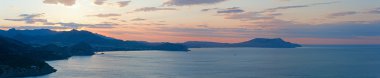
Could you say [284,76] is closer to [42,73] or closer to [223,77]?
[223,77]

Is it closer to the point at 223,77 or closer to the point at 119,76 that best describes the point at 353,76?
the point at 223,77

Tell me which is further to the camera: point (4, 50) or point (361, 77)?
point (4, 50)

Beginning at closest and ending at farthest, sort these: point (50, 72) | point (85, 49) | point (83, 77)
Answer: point (83, 77), point (50, 72), point (85, 49)

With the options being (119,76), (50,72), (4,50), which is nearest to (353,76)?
(119,76)

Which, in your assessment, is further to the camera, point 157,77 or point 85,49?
point 85,49

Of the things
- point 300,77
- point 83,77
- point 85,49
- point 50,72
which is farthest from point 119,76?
point 85,49

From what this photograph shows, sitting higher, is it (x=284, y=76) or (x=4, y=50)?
(x=4, y=50)

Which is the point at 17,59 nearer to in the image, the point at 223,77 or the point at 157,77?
the point at 157,77

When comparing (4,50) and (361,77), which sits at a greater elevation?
(4,50)

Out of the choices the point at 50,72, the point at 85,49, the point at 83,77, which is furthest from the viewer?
the point at 85,49
